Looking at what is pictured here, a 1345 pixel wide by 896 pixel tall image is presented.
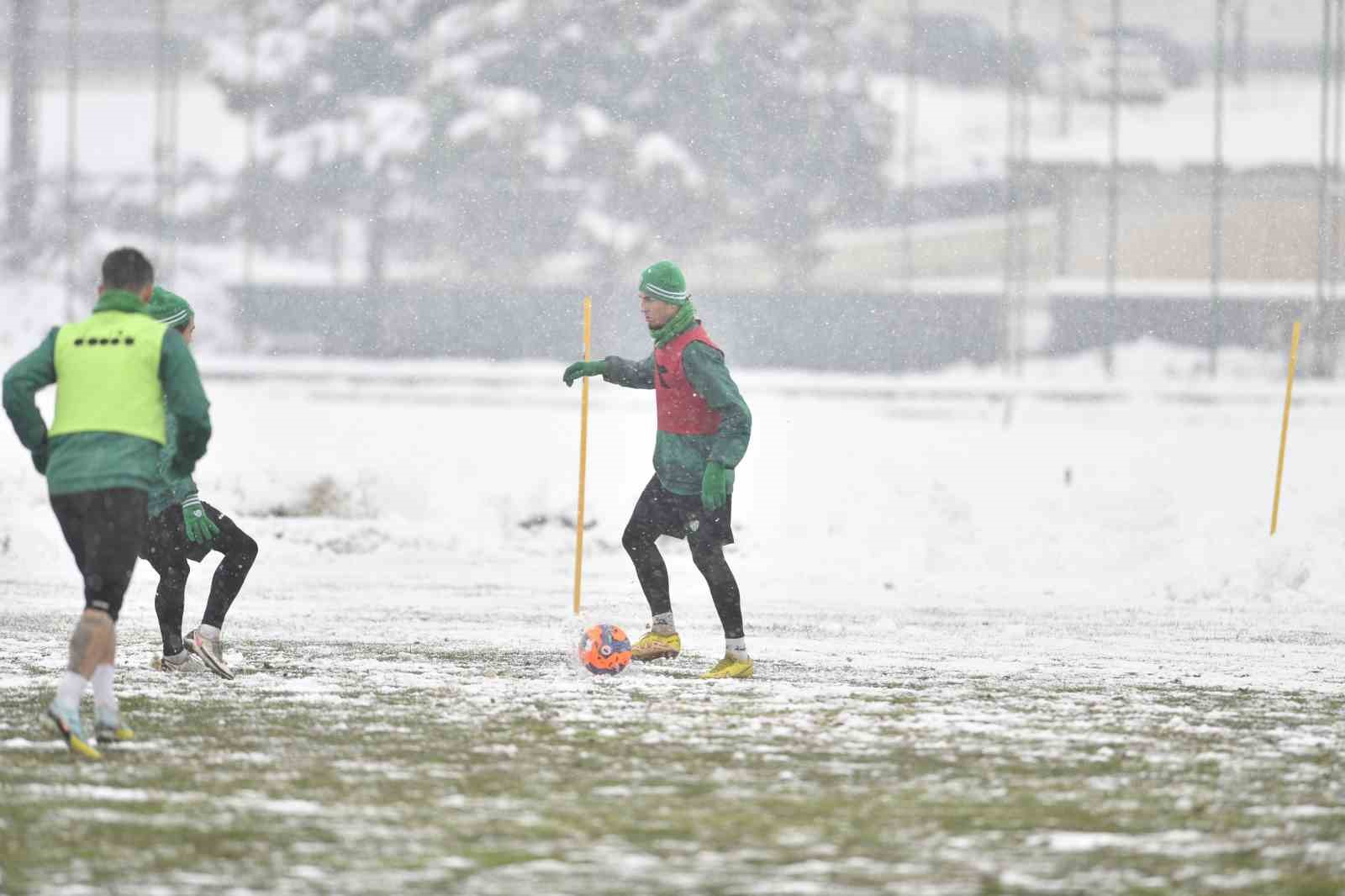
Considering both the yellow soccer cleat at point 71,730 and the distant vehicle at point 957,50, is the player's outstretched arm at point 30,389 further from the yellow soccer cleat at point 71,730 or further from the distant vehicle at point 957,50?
the distant vehicle at point 957,50

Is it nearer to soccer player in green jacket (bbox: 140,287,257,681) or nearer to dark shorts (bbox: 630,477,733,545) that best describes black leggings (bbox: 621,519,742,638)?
dark shorts (bbox: 630,477,733,545)

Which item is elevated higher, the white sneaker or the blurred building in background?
the blurred building in background

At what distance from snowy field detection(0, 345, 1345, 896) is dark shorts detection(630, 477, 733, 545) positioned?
674mm

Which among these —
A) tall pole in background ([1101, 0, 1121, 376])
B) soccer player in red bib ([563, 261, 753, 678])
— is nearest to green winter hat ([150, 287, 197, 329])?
soccer player in red bib ([563, 261, 753, 678])

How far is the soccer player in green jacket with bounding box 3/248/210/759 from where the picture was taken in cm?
739

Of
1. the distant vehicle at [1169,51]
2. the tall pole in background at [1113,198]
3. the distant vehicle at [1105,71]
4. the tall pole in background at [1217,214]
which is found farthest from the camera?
the distant vehicle at [1169,51]

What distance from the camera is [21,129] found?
46.2 m

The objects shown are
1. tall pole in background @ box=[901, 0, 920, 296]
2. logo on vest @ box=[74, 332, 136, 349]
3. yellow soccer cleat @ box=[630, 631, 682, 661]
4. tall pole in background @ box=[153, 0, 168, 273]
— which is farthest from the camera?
tall pole in background @ box=[153, 0, 168, 273]

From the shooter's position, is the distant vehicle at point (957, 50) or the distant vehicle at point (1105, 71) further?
the distant vehicle at point (957, 50)

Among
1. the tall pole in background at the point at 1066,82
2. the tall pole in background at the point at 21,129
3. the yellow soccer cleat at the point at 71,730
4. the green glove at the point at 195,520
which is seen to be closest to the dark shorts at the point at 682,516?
the green glove at the point at 195,520

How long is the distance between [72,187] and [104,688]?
3941 cm

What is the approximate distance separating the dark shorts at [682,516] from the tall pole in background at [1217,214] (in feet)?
97.2

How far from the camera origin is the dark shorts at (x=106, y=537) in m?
7.38

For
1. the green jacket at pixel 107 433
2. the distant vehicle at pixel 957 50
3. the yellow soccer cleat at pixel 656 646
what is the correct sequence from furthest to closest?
the distant vehicle at pixel 957 50, the yellow soccer cleat at pixel 656 646, the green jacket at pixel 107 433
